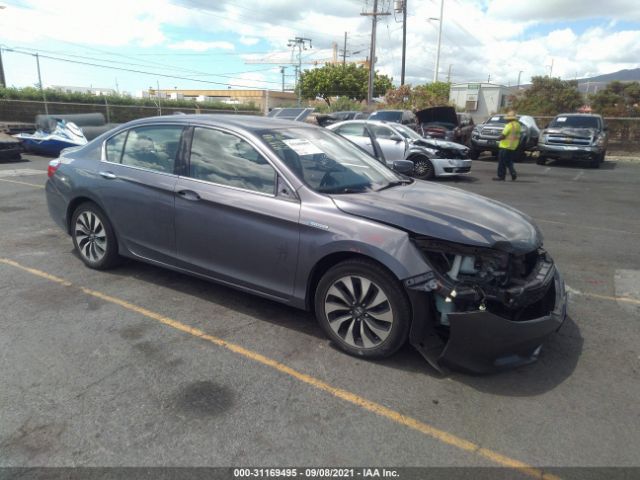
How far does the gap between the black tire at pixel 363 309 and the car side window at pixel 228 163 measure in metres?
0.90

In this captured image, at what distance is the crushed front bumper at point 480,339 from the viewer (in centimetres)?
290

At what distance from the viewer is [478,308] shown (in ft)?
9.78

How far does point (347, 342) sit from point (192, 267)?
5.07 feet

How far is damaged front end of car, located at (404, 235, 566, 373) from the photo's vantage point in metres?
2.93

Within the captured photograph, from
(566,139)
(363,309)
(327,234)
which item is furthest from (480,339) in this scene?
(566,139)

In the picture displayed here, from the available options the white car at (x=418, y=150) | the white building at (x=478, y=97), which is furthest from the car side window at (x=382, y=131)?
the white building at (x=478, y=97)

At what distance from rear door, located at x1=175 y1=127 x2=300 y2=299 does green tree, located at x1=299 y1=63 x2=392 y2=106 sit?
2256 inches

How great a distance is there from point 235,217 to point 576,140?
16403 millimetres

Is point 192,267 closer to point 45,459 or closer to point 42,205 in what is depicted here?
point 45,459

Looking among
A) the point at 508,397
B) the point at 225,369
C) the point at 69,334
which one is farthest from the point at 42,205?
the point at 508,397

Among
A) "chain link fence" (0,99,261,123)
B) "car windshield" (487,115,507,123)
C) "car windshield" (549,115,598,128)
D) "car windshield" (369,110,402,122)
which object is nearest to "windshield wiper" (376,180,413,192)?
"car windshield" (369,110,402,122)

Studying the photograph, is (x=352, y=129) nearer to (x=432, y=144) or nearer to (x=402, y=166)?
(x=432, y=144)

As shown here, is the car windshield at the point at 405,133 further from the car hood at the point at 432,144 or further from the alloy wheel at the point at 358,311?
the alloy wheel at the point at 358,311

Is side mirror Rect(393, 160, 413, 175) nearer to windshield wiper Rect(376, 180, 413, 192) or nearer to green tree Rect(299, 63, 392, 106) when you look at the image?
windshield wiper Rect(376, 180, 413, 192)
